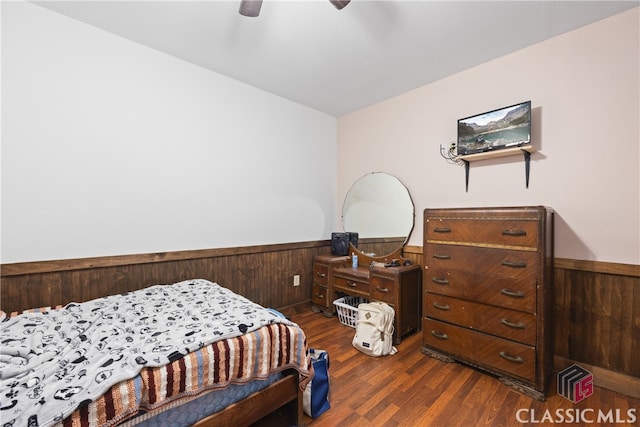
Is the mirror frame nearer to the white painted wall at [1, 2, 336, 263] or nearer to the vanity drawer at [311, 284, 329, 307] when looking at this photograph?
the vanity drawer at [311, 284, 329, 307]

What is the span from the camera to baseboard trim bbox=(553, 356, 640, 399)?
5.57 feet

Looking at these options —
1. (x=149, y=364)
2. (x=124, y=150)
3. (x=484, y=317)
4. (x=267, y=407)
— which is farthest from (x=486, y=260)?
(x=124, y=150)

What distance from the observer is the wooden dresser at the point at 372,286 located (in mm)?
2420

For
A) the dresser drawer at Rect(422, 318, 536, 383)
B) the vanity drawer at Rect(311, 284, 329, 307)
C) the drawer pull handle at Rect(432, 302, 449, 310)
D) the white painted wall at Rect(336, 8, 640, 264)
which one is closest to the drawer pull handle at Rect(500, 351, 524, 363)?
the dresser drawer at Rect(422, 318, 536, 383)

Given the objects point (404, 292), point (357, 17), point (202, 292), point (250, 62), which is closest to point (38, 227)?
point (202, 292)

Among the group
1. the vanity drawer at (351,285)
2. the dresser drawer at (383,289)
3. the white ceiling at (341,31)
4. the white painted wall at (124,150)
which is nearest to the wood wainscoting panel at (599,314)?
the dresser drawer at (383,289)

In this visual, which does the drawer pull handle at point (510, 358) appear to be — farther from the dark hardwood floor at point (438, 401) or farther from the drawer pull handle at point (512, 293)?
the drawer pull handle at point (512, 293)

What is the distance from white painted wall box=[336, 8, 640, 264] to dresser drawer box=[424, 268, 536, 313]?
567 millimetres

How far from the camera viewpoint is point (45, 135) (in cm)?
176

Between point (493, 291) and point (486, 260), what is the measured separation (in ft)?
0.71

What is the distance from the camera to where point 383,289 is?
249 centimetres

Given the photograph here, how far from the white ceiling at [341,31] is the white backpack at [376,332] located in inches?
86.5

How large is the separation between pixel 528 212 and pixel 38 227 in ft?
10.5

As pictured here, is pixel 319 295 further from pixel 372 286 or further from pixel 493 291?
pixel 493 291
